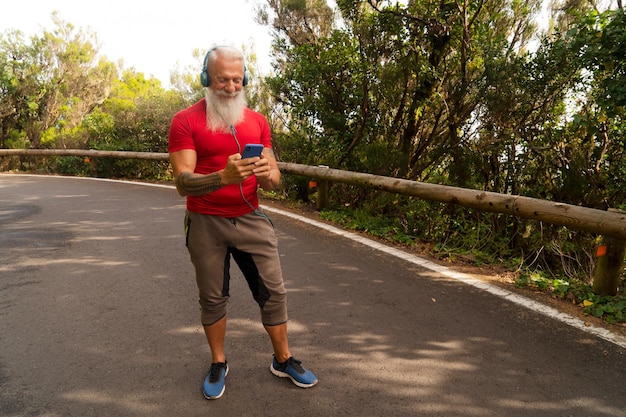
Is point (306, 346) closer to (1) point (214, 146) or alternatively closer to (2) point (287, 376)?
(2) point (287, 376)

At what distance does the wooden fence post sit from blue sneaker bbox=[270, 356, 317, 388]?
9.53 ft

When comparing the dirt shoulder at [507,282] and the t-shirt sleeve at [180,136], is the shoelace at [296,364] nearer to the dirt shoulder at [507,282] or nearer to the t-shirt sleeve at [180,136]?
the t-shirt sleeve at [180,136]

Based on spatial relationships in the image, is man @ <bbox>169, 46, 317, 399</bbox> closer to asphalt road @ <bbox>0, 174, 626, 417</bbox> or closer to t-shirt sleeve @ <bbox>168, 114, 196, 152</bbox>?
t-shirt sleeve @ <bbox>168, 114, 196, 152</bbox>

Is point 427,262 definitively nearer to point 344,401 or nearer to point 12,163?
point 344,401

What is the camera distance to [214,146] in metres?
2.55

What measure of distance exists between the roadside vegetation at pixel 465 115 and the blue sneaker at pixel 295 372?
2.57 meters

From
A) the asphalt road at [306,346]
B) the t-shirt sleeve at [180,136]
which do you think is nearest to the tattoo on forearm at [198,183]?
the t-shirt sleeve at [180,136]

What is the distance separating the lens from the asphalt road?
2.61 metres

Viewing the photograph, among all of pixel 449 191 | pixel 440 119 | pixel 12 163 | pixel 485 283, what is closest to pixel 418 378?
pixel 485 283

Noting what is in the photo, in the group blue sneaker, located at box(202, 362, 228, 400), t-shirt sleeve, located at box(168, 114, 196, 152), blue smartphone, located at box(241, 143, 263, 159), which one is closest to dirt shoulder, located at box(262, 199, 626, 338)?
blue sneaker, located at box(202, 362, 228, 400)

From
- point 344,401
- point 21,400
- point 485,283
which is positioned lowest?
point 21,400

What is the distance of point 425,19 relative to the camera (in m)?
8.05

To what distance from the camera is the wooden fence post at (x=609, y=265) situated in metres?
3.87

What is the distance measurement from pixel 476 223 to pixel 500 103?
2.20m
